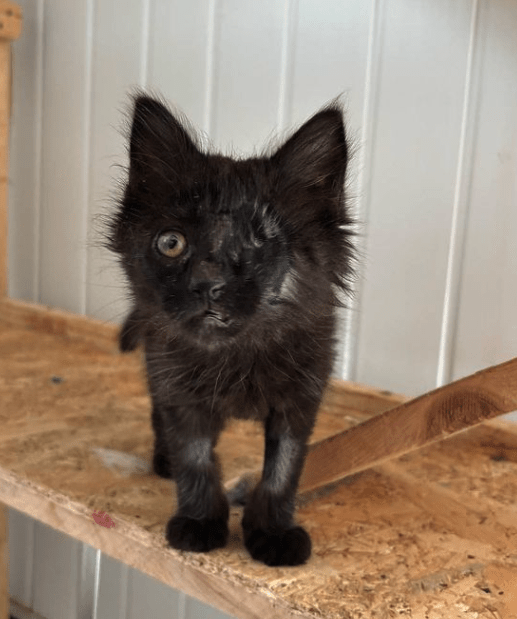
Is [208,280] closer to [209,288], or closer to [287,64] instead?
[209,288]

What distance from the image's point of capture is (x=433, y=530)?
1.15 meters

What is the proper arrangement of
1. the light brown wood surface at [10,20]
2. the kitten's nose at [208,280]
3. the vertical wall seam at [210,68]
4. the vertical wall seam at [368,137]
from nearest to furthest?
1. the kitten's nose at [208,280]
2. the vertical wall seam at [368,137]
3. the vertical wall seam at [210,68]
4. the light brown wood surface at [10,20]

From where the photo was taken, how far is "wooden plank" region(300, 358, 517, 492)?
1035mm

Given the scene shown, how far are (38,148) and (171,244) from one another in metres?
1.88

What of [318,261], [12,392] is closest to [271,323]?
[318,261]

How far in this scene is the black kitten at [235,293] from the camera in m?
0.89

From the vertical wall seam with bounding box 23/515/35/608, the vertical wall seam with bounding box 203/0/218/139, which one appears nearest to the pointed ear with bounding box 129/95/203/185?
the vertical wall seam with bounding box 203/0/218/139

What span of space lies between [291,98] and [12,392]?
1.01m

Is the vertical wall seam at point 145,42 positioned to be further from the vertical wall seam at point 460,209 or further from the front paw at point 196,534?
the front paw at point 196,534

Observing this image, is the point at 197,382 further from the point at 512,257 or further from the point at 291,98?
→ the point at 291,98

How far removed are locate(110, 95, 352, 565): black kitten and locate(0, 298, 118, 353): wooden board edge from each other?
116 centimetres

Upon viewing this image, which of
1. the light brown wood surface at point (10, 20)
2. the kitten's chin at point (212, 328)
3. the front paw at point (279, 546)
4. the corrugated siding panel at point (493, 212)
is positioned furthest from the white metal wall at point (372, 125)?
the front paw at point (279, 546)

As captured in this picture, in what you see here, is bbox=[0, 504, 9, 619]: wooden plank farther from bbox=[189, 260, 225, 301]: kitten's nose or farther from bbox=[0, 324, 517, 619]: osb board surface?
bbox=[189, 260, 225, 301]: kitten's nose

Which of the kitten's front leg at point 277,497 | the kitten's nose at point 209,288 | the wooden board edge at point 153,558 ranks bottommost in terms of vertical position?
the wooden board edge at point 153,558
